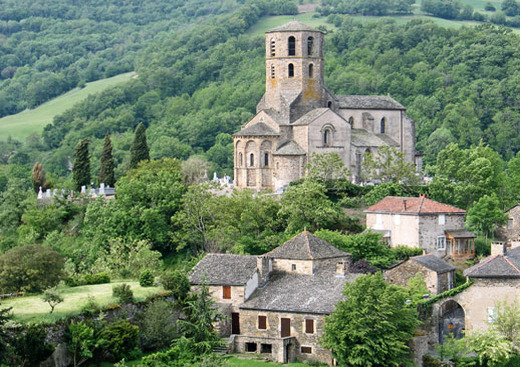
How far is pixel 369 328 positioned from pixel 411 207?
16.4m

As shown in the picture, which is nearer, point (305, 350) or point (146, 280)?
point (305, 350)

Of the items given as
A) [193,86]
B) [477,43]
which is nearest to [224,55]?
[193,86]

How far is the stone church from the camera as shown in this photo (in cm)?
7525

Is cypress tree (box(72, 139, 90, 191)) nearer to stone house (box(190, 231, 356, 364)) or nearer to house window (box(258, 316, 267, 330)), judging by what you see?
stone house (box(190, 231, 356, 364))

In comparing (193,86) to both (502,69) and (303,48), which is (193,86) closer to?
(502,69)

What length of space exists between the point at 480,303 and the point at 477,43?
92410 mm

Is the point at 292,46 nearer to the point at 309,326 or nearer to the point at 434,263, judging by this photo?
the point at 434,263

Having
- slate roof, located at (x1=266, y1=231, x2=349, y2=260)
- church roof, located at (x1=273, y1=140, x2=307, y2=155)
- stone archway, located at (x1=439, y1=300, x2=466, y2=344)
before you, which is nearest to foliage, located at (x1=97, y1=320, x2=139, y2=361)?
slate roof, located at (x1=266, y1=231, x2=349, y2=260)

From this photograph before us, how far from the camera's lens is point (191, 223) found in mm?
69688

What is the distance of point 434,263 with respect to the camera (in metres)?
58.0

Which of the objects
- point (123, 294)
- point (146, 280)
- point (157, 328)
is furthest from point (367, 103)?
point (157, 328)

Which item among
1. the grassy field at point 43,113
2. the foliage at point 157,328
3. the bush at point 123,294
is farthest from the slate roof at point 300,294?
the grassy field at point 43,113

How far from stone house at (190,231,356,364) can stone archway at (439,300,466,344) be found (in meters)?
5.18

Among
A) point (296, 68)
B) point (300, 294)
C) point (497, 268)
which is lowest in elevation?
point (300, 294)
